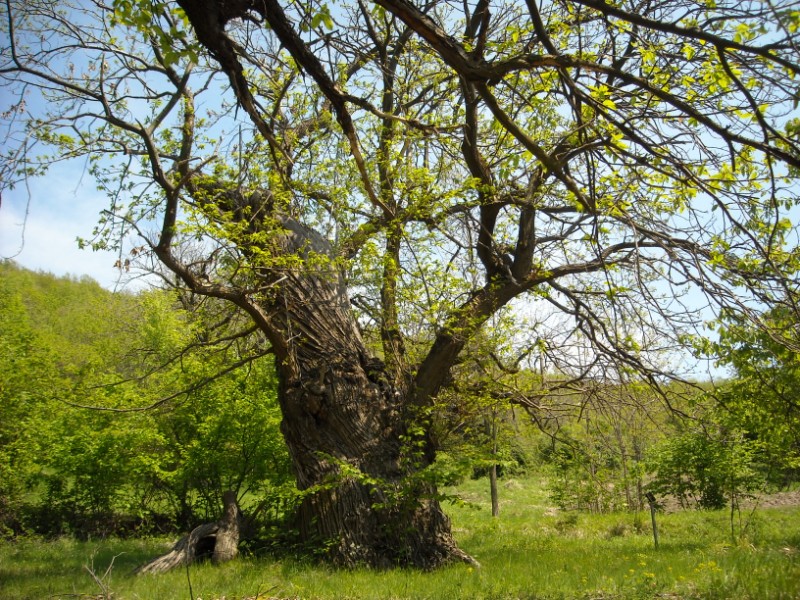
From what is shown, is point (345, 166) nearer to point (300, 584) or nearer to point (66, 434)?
point (300, 584)

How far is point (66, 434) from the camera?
13.0 metres

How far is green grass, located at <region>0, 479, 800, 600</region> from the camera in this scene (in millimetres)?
5414

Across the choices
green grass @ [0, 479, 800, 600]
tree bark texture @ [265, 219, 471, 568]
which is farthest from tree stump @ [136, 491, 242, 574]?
tree bark texture @ [265, 219, 471, 568]

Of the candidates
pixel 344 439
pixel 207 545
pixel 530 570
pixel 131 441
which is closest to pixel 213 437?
pixel 131 441

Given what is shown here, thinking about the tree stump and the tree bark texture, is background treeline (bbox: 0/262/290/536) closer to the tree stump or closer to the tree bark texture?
the tree stump

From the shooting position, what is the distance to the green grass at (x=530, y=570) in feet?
17.8

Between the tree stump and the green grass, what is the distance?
0.33 m

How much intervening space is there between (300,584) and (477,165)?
5.62 m

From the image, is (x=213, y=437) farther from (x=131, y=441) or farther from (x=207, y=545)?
(x=207, y=545)

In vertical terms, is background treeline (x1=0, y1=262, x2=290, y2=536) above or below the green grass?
above

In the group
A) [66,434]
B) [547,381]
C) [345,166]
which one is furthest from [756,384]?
[66,434]

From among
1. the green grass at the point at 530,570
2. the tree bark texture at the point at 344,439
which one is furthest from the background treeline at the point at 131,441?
the tree bark texture at the point at 344,439

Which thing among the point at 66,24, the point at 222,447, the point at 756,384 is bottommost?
the point at 222,447

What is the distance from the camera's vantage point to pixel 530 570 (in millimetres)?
6902
